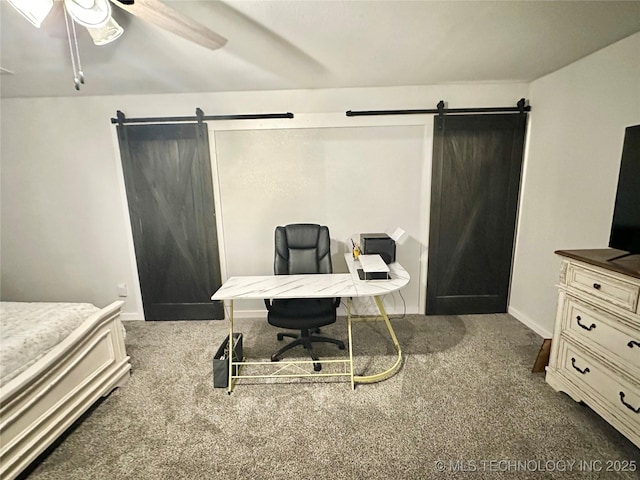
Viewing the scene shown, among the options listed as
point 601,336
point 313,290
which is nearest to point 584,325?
point 601,336

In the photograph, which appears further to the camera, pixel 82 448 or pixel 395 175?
pixel 395 175

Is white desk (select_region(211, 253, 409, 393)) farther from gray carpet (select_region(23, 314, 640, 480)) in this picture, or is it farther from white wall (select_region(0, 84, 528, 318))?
white wall (select_region(0, 84, 528, 318))

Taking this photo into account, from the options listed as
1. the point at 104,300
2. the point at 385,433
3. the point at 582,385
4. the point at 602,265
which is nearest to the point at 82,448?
the point at 385,433

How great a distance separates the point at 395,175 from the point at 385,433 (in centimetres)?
224

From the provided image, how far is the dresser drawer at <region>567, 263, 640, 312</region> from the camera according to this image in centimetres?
143

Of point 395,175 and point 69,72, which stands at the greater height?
point 69,72

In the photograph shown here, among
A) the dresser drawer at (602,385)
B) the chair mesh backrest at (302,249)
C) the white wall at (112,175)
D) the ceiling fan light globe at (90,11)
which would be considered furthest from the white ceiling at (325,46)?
the dresser drawer at (602,385)

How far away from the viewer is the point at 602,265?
152cm

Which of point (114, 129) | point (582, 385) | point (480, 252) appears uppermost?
point (114, 129)

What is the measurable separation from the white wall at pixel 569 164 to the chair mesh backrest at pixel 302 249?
2.00 metres

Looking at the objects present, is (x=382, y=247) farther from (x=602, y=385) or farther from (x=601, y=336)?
(x=602, y=385)

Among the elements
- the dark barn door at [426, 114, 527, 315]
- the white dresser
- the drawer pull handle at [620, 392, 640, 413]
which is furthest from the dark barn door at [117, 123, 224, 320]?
the drawer pull handle at [620, 392, 640, 413]

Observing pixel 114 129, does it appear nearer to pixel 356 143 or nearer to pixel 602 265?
pixel 356 143

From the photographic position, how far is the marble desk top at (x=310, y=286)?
1870 millimetres
